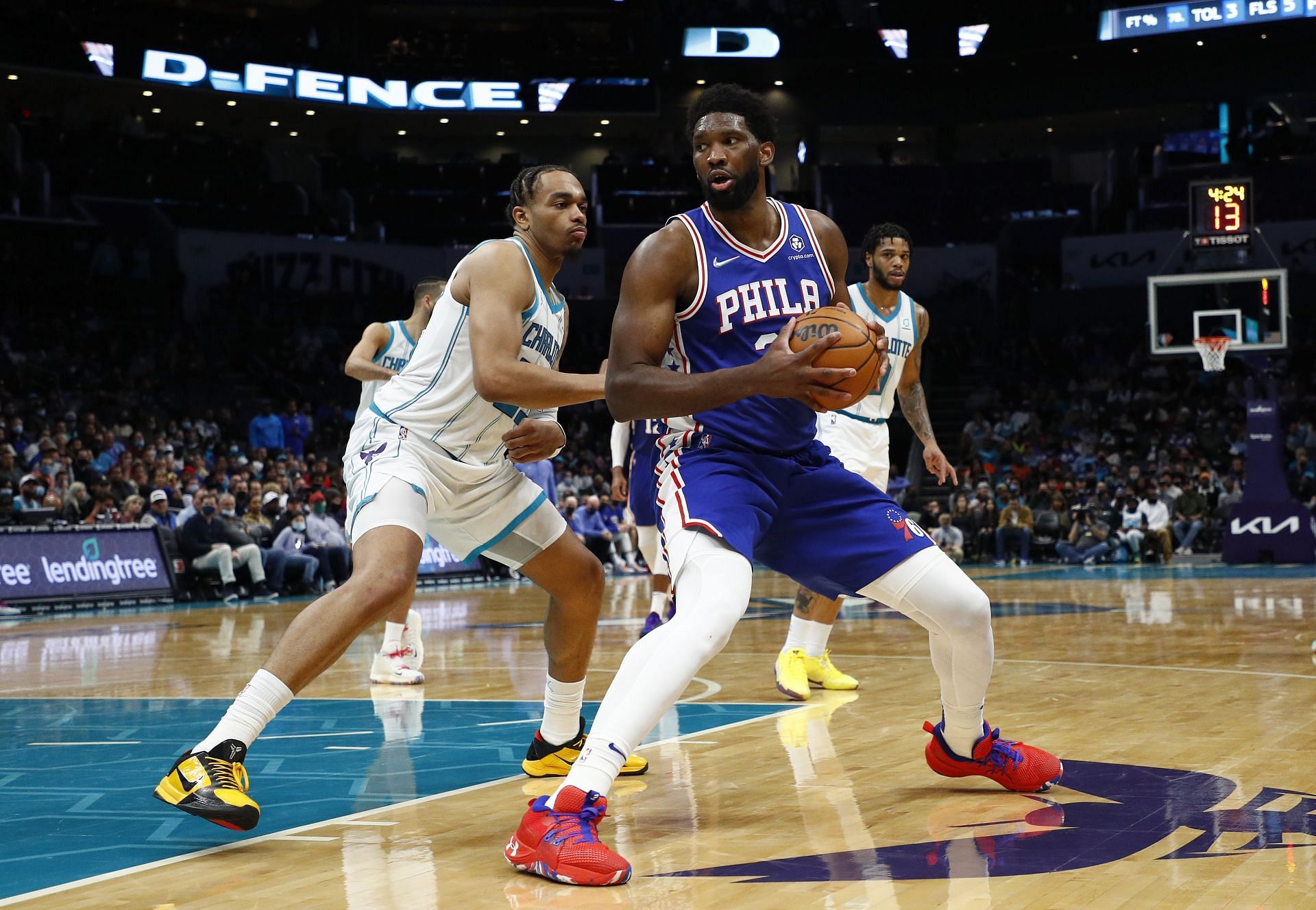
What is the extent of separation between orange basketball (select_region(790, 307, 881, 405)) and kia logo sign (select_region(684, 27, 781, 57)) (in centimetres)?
3158

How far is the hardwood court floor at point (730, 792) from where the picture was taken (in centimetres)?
329

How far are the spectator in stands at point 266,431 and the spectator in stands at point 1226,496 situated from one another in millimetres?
15095

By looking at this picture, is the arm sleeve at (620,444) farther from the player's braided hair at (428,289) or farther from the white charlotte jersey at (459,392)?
the white charlotte jersey at (459,392)

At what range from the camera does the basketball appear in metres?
3.64

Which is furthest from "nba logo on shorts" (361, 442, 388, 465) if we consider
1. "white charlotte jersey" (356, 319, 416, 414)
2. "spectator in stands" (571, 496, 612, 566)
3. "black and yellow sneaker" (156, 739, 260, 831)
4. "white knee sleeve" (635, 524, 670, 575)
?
"spectator in stands" (571, 496, 612, 566)

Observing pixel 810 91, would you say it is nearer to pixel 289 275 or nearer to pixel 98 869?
pixel 289 275

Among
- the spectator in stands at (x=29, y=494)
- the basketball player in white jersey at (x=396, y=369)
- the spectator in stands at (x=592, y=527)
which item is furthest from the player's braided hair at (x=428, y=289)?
the spectator in stands at (x=592, y=527)

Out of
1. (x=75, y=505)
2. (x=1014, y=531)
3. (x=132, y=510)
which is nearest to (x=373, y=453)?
(x=132, y=510)

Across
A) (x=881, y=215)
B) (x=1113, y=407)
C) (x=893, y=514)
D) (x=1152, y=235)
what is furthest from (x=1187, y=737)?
(x=881, y=215)

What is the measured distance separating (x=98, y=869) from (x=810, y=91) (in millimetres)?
34830

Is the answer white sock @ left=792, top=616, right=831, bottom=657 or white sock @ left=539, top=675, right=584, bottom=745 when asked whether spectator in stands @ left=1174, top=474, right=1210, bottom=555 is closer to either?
white sock @ left=792, top=616, right=831, bottom=657

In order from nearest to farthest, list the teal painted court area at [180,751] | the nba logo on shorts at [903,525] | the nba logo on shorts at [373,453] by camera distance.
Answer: the teal painted court area at [180,751] < the nba logo on shorts at [903,525] < the nba logo on shorts at [373,453]

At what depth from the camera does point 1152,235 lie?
31.1 metres

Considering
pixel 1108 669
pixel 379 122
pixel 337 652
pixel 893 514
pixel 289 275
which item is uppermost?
pixel 379 122
